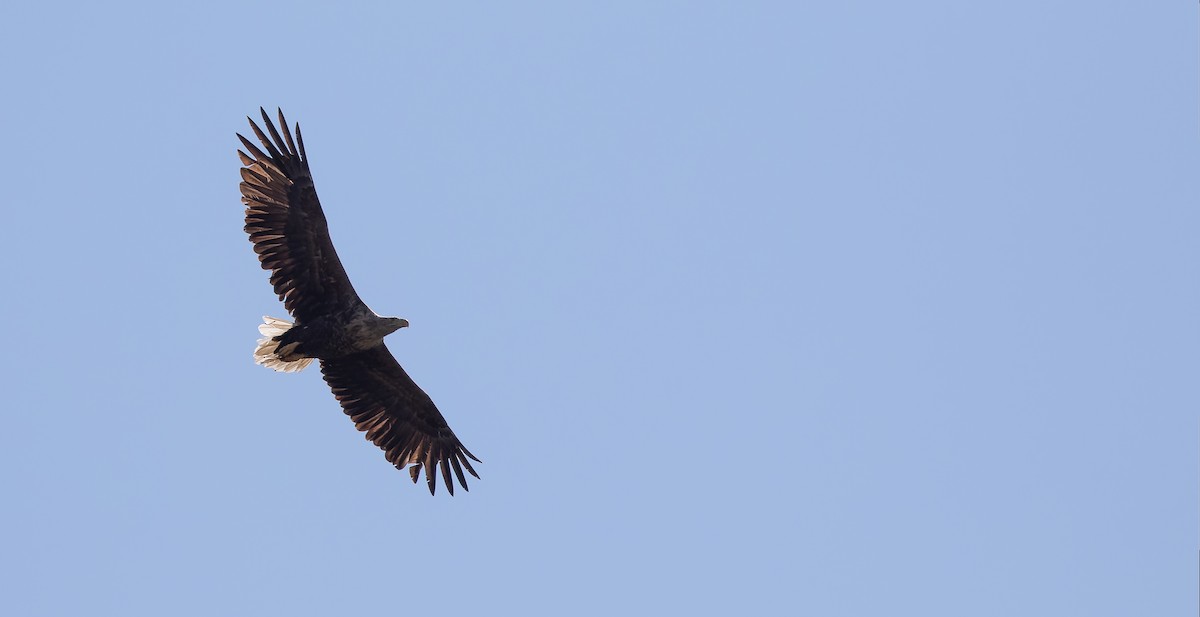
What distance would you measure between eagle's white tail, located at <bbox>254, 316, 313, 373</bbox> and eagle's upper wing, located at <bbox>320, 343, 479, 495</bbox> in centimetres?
50

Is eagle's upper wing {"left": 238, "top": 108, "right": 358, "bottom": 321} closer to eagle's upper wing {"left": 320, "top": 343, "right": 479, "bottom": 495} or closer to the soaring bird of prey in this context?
the soaring bird of prey

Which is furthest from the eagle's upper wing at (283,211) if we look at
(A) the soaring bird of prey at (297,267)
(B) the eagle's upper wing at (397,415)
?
(B) the eagle's upper wing at (397,415)

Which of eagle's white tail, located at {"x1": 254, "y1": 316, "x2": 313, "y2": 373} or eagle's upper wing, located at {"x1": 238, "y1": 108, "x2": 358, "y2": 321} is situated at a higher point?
eagle's upper wing, located at {"x1": 238, "y1": 108, "x2": 358, "y2": 321}

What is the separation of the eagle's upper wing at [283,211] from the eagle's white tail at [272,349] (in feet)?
2.05

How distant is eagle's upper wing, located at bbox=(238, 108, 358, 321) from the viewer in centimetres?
1666

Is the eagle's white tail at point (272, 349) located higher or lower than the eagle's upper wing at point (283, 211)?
lower

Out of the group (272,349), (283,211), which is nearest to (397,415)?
(272,349)

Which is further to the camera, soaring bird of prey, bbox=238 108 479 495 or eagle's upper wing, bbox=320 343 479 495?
eagle's upper wing, bbox=320 343 479 495

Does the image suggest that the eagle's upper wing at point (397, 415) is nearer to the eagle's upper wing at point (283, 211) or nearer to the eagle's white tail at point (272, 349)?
the eagle's white tail at point (272, 349)

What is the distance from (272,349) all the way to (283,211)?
1.64m

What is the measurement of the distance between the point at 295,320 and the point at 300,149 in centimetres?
196

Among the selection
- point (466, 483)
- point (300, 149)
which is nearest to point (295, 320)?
point (300, 149)

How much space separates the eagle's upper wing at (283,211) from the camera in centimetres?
1666

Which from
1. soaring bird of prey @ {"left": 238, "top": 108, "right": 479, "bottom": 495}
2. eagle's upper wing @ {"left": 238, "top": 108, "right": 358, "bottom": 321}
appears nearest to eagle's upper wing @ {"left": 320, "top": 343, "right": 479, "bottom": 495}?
soaring bird of prey @ {"left": 238, "top": 108, "right": 479, "bottom": 495}
